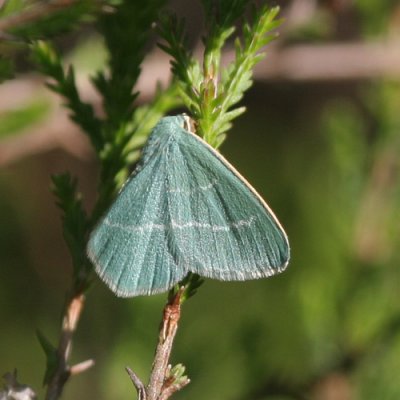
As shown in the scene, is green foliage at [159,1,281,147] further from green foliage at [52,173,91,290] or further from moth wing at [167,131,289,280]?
green foliage at [52,173,91,290]

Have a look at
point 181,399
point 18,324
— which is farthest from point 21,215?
point 181,399

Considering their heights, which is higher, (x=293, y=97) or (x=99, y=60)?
(x=99, y=60)

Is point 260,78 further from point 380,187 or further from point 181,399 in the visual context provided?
point 181,399

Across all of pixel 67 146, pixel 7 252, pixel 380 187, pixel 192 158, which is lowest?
pixel 7 252

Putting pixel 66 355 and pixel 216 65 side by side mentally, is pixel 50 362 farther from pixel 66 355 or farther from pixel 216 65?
pixel 216 65

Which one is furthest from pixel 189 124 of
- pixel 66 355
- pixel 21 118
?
pixel 21 118
